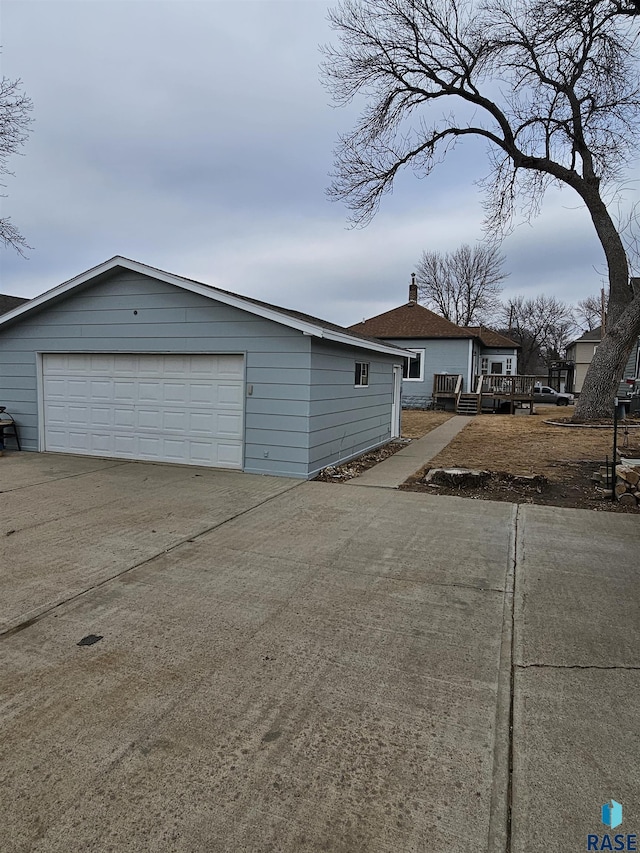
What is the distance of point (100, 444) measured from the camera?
9.70m

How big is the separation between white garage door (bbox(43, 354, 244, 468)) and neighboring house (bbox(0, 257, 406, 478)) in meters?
0.02

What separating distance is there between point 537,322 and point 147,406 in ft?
171

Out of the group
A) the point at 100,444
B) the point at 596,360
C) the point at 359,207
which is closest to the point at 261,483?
the point at 100,444

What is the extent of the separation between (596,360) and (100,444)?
1558 centimetres

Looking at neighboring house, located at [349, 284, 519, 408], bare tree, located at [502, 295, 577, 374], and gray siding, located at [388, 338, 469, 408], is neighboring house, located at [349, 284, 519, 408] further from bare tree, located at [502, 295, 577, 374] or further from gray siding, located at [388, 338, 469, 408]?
bare tree, located at [502, 295, 577, 374]

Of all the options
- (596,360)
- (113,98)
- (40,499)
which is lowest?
(40,499)

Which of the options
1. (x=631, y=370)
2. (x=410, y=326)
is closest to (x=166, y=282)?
(x=410, y=326)

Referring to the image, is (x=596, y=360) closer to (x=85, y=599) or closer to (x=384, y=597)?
(x=384, y=597)

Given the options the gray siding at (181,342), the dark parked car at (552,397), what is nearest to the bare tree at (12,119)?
the gray siding at (181,342)

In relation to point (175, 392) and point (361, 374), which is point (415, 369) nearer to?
point (361, 374)

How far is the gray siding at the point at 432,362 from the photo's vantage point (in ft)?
78.8

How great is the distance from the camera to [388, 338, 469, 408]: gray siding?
2402 cm

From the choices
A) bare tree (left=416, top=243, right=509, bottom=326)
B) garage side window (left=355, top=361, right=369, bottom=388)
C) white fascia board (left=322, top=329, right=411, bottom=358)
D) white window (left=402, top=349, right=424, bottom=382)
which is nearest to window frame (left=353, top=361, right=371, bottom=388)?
garage side window (left=355, top=361, right=369, bottom=388)

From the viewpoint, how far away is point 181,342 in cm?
880
